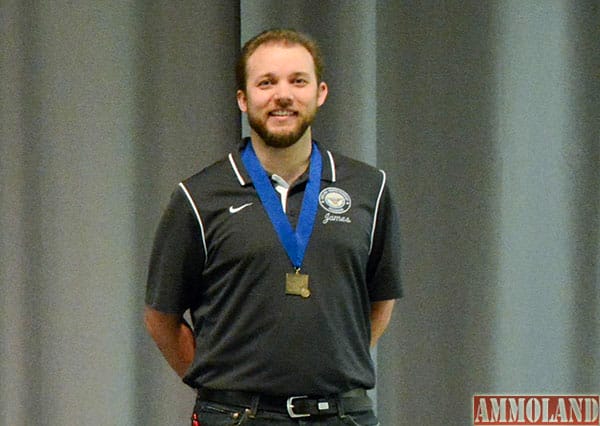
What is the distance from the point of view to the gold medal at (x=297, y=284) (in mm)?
1462

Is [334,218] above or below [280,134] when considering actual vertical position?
below

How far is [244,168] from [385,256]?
382 millimetres

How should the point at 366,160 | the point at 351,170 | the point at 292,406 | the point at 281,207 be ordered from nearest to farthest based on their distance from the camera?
the point at 292,406
the point at 281,207
the point at 351,170
the point at 366,160

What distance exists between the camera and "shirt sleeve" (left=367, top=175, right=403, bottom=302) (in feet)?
5.52

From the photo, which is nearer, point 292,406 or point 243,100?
point 292,406

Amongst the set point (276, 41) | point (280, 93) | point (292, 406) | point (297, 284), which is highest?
point (276, 41)

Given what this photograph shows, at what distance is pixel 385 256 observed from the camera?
5.59 ft

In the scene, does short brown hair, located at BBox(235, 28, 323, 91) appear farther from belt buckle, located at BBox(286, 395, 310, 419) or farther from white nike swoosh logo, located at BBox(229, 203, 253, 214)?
belt buckle, located at BBox(286, 395, 310, 419)

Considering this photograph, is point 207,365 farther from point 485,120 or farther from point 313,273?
point 485,120

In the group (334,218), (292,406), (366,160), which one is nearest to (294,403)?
(292,406)

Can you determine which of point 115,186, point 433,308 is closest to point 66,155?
point 115,186

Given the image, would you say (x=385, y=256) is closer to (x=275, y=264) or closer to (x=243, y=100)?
(x=275, y=264)

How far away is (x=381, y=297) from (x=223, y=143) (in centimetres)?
82

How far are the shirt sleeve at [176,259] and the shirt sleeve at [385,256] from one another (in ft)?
1.31
